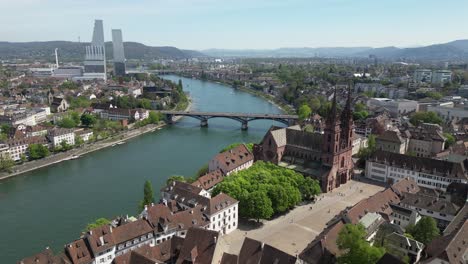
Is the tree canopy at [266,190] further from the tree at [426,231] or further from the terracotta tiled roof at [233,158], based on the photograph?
the tree at [426,231]

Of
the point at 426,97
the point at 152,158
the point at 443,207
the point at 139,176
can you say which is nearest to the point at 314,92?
the point at 426,97

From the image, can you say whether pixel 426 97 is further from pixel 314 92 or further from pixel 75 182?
pixel 75 182

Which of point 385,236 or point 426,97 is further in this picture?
point 426,97

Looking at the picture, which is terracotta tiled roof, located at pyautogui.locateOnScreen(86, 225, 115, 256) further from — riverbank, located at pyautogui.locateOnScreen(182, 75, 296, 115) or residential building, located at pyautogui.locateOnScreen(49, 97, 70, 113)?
residential building, located at pyautogui.locateOnScreen(49, 97, 70, 113)

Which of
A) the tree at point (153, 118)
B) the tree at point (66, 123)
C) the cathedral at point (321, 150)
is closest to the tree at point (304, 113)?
the tree at point (153, 118)

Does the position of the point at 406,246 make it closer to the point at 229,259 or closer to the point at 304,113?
the point at 229,259

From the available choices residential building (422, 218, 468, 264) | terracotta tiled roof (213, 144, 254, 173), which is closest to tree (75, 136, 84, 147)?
terracotta tiled roof (213, 144, 254, 173)
